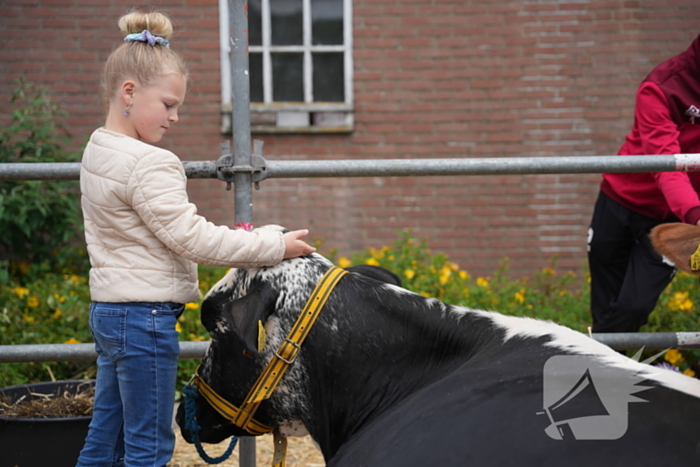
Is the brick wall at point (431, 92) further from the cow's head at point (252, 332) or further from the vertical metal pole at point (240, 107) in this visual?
the cow's head at point (252, 332)

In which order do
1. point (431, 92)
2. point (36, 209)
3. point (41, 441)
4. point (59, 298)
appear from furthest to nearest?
point (431, 92) < point (36, 209) < point (59, 298) < point (41, 441)

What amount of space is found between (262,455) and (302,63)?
3.93 metres

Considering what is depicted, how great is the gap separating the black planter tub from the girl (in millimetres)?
658

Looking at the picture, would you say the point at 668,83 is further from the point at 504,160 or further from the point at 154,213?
the point at 154,213

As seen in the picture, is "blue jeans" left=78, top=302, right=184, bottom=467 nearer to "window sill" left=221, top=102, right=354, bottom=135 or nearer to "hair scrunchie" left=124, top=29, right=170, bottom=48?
"hair scrunchie" left=124, top=29, right=170, bottom=48

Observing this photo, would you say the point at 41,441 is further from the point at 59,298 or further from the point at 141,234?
the point at 59,298

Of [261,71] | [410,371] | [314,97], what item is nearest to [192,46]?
[261,71]

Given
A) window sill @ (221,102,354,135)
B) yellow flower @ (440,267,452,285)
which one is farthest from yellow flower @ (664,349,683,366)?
window sill @ (221,102,354,135)

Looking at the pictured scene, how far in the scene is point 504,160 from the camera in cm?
262

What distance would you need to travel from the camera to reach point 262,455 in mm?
3719

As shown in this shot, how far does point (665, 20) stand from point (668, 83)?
3.71 m

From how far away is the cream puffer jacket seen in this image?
6.67 feet
